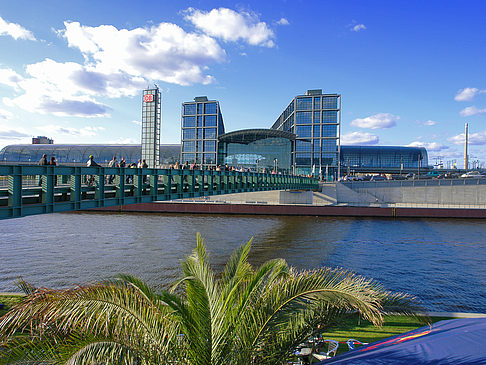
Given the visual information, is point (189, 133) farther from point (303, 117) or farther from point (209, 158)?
point (303, 117)

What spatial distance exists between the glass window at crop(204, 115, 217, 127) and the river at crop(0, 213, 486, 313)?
57.1m

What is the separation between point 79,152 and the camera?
372 feet

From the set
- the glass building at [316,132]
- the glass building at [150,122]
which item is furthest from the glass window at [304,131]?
the glass building at [150,122]

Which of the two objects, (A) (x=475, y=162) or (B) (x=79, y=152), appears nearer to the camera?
(B) (x=79, y=152)

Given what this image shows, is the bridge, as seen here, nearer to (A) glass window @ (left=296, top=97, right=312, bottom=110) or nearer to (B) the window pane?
(A) glass window @ (left=296, top=97, right=312, bottom=110)

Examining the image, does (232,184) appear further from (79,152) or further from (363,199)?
(79,152)

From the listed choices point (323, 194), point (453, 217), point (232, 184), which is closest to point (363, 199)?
point (323, 194)

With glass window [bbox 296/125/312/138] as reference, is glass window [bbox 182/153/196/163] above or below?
below

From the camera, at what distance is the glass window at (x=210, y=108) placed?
98.1 meters

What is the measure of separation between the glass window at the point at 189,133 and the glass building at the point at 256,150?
9196 mm

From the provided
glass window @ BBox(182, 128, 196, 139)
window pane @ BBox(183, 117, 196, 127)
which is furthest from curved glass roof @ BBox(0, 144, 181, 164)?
window pane @ BBox(183, 117, 196, 127)

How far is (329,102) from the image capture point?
94812 millimetres

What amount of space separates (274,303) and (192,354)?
156cm

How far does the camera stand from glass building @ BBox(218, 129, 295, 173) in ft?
312
